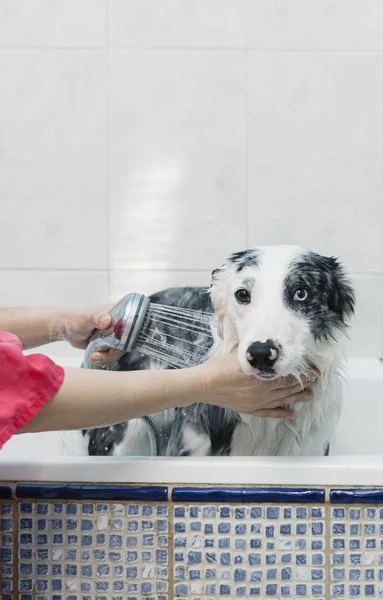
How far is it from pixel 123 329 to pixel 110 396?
1.08ft

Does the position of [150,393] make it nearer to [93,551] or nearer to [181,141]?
[93,551]

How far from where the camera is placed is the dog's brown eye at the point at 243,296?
4.13 feet

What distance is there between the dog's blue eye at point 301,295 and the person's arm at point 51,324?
44cm

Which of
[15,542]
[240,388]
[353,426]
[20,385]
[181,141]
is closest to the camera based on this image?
[20,385]

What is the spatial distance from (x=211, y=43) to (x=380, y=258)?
91 centimetres

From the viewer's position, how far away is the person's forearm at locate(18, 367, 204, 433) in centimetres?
99

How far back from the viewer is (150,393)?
1.08 m

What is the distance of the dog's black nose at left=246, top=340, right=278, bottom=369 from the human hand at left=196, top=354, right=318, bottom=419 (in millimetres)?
49

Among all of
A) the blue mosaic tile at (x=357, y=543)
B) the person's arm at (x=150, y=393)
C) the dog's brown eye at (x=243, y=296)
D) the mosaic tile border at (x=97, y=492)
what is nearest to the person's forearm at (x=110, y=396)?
the person's arm at (x=150, y=393)

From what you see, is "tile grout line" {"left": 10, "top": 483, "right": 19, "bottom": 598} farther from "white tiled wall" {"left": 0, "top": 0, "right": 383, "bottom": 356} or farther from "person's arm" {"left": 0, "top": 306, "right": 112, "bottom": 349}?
"white tiled wall" {"left": 0, "top": 0, "right": 383, "bottom": 356}

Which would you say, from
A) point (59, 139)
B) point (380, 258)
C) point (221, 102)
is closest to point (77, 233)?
point (59, 139)

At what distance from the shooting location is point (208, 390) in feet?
3.79

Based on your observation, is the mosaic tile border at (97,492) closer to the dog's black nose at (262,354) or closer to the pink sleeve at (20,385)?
the pink sleeve at (20,385)

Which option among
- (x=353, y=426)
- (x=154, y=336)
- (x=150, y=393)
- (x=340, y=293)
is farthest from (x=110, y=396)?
(x=353, y=426)
